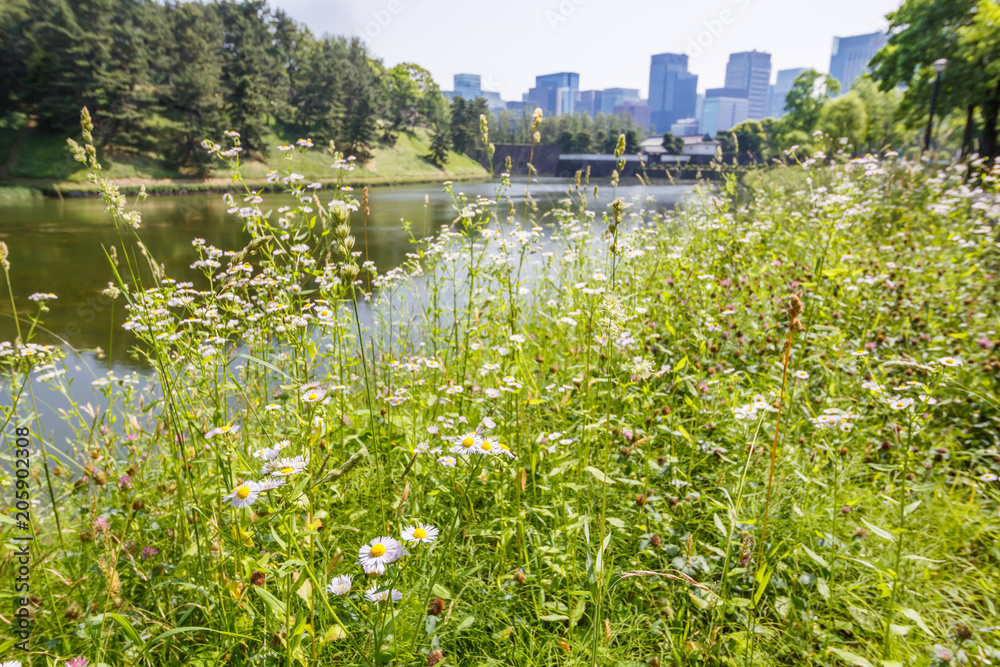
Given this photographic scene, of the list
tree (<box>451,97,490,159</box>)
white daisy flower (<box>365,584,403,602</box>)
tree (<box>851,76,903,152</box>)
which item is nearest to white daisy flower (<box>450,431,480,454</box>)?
white daisy flower (<box>365,584,403,602</box>)

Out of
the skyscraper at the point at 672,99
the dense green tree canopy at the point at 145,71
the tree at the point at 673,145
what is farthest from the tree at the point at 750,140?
the skyscraper at the point at 672,99

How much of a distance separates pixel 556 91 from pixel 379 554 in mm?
159852

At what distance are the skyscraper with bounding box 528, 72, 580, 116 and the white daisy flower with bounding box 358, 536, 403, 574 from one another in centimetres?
14521

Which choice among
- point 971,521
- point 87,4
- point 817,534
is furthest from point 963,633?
point 87,4

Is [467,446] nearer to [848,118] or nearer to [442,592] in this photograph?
[442,592]

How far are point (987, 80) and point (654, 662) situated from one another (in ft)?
63.4

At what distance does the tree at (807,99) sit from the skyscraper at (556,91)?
97427 mm

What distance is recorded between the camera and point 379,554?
857 millimetres

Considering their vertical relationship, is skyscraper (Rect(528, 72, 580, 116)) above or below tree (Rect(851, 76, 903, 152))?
above

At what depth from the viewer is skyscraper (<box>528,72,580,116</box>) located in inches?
5610

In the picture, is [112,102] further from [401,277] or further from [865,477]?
[865,477]

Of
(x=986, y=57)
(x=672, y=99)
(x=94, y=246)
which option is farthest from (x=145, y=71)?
(x=672, y=99)

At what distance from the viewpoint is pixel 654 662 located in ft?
4.06

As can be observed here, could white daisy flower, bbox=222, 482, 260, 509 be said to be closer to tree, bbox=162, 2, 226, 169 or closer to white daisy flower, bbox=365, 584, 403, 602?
white daisy flower, bbox=365, 584, 403, 602
